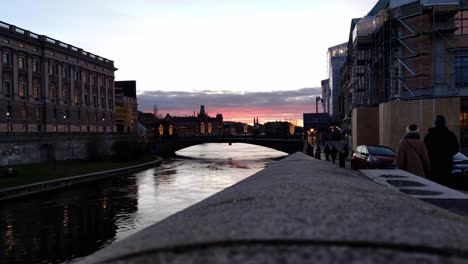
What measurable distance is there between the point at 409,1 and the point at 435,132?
29.1 meters

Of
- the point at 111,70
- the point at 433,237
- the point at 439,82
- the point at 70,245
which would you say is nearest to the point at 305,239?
the point at 433,237

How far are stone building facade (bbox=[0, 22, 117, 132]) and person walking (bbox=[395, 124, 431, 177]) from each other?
69.1 meters

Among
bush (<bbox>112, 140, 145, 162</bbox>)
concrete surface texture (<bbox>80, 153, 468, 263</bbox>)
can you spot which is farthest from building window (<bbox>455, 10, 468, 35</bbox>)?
bush (<bbox>112, 140, 145, 162</bbox>)

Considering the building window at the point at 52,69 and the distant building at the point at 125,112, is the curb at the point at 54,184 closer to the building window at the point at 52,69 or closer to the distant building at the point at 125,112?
the building window at the point at 52,69

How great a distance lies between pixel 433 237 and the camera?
6.88 feet

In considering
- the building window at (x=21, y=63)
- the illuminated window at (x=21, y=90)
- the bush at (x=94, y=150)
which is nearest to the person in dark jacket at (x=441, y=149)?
the bush at (x=94, y=150)

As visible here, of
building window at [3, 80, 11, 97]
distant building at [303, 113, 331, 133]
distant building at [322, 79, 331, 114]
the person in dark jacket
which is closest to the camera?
the person in dark jacket

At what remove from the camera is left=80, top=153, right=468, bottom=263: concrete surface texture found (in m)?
1.93

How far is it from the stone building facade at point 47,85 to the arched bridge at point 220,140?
14103 millimetres

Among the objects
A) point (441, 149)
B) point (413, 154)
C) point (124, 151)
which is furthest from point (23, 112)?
point (441, 149)

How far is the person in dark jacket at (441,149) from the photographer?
947 cm

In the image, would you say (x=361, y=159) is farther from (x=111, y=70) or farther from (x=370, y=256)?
(x=111, y=70)

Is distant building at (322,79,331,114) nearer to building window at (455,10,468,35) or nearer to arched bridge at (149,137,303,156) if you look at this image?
arched bridge at (149,137,303,156)

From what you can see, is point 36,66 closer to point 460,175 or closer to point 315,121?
point 315,121
